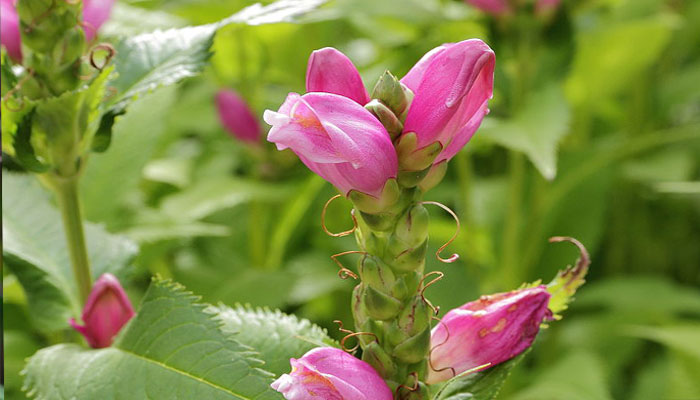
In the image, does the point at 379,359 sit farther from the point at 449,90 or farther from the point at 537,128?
the point at 537,128

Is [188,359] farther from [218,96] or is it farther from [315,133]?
[218,96]

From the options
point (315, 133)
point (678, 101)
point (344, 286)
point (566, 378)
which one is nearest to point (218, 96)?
point (344, 286)

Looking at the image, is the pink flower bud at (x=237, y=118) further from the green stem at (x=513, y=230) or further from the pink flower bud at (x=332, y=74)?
the pink flower bud at (x=332, y=74)

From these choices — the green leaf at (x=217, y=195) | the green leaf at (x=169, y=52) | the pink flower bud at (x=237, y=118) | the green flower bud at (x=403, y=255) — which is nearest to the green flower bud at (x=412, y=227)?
the green flower bud at (x=403, y=255)

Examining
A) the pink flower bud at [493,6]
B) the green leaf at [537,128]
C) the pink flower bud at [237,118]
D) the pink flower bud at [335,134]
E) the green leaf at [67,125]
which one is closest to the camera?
the pink flower bud at [335,134]

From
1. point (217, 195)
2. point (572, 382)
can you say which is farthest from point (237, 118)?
point (572, 382)

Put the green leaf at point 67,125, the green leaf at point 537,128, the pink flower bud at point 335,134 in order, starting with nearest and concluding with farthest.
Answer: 1. the pink flower bud at point 335,134
2. the green leaf at point 67,125
3. the green leaf at point 537,128

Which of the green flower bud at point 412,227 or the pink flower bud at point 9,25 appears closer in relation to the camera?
the green flower bud at point 412,227
